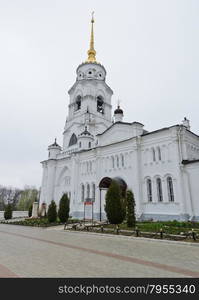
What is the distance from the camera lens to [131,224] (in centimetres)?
1608

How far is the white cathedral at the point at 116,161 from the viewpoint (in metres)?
19.8

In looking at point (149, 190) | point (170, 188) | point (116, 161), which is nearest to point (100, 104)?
point (116, 161)

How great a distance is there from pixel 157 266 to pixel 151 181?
54.0 feet

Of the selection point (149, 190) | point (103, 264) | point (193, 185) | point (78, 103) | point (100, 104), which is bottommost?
point (103, 264)

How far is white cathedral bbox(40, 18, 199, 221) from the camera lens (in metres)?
19.8

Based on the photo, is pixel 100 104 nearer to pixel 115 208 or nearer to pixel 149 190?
pixel 149 190

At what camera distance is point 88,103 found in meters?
37.4

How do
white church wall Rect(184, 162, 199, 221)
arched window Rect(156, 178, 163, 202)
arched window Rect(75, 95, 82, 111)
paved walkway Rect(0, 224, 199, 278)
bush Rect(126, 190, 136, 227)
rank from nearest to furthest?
paved walkway Rect(0, 224, 199, 278) < bush Rect(126, 190, 136, 227) < white church wall Rect(184, 162, 199, 221) < arched window Rect(156, 178, 163, 202) < arched window Rect(75, 95, 82, 111)

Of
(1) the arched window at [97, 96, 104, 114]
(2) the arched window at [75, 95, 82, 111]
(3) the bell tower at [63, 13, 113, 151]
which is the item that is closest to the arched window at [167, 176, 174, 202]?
(3) the bell tower at [63, 13, 113, 151]

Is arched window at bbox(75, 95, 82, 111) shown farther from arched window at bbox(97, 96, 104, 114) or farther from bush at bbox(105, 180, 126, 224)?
bush at bbox(105, 180, 126, 224)

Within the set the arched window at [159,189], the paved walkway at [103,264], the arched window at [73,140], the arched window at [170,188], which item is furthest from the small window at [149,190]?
the arched window at [73,140]

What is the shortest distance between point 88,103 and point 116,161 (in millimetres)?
16046

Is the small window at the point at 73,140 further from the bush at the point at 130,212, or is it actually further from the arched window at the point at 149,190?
the bush at the point at 130,212

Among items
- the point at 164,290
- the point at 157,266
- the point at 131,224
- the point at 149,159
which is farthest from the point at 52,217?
the point at 164,290
